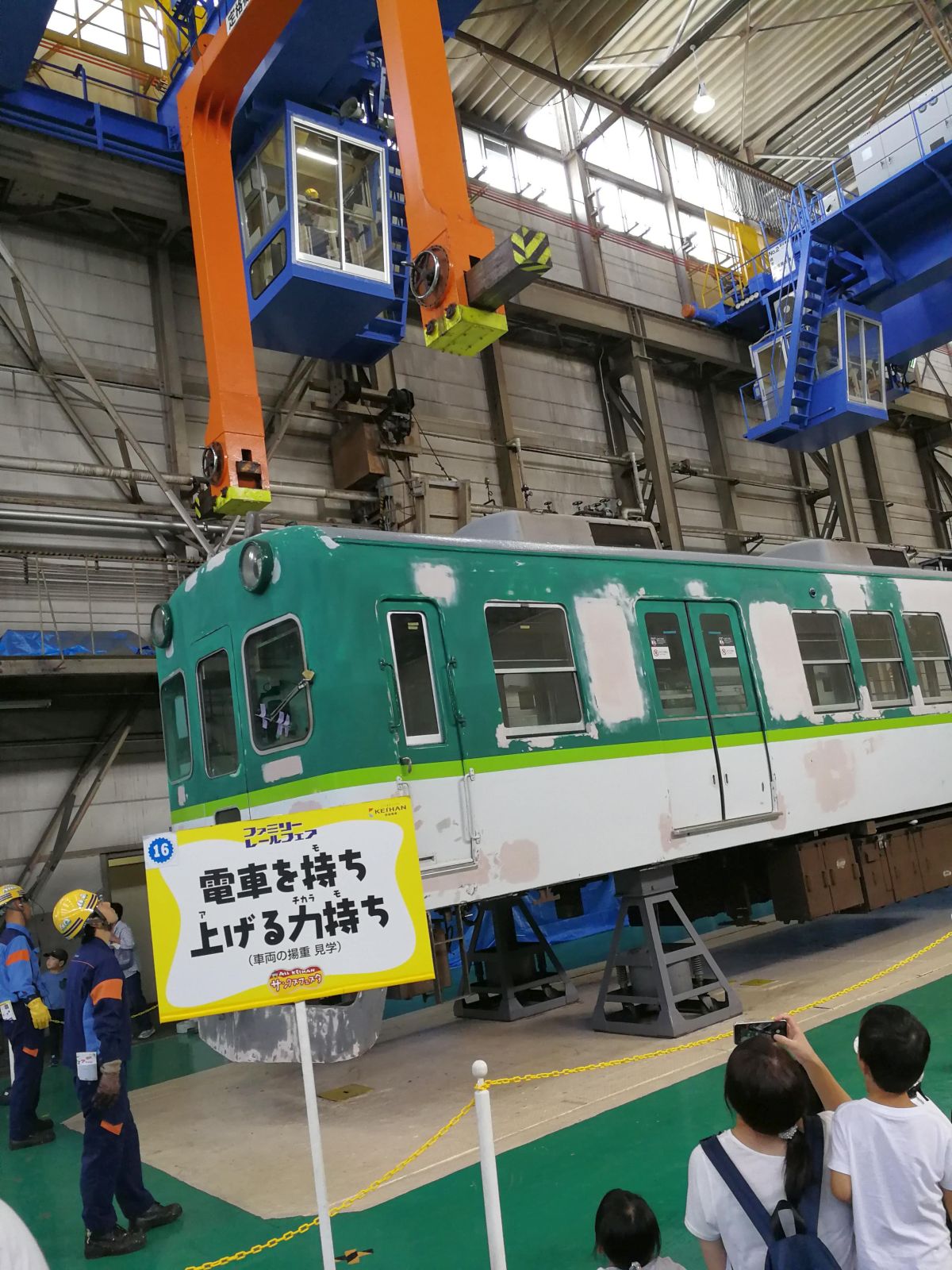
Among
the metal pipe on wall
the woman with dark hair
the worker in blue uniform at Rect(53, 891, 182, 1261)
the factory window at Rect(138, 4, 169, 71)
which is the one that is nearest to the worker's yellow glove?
the worker in blue uniform at Rect(53, 891, 182, 1261)

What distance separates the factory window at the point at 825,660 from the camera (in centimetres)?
851

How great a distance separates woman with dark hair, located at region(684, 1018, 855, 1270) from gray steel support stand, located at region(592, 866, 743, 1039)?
177 inches

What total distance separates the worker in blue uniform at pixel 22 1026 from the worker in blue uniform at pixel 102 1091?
2225mm

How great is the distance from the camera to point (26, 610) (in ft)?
37.2

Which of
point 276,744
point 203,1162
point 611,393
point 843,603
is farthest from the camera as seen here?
point 611,393

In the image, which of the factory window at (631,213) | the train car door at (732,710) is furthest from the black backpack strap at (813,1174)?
the factory window at (631,213)

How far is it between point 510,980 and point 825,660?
3.84 meters

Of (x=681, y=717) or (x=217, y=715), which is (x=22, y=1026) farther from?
(x=681, y=717)

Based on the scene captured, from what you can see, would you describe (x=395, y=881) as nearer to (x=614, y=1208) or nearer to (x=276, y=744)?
(x=614, y=1208)

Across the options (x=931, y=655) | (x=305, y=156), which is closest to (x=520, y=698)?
(x=931, y=655)

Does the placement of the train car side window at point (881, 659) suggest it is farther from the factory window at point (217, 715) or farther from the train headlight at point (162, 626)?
the train headlight at point (162, 626)

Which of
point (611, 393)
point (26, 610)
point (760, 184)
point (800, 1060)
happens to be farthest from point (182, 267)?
point (760, 184)

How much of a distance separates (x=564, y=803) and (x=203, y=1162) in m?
2.94

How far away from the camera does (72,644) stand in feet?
35.0
